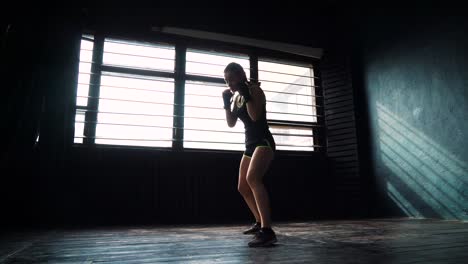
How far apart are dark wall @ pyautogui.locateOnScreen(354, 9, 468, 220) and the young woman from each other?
91.8 inches

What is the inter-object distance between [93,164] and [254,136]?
2.22 metres

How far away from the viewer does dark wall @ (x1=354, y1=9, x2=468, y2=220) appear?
122 inches

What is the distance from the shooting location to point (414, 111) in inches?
139

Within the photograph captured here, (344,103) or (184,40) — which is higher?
(184,40)

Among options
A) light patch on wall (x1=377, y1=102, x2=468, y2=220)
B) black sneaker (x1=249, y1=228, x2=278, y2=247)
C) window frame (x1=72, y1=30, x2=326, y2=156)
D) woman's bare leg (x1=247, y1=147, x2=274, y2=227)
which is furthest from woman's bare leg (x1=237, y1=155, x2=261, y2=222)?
light patch on wall (x1=377, y1=102, x2=468, y2=220)

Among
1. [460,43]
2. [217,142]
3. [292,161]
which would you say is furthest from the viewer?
[292,161]

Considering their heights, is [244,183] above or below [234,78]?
below

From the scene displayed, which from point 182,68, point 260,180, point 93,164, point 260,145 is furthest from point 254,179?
point 182,68

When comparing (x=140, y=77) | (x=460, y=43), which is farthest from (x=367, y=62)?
(x=140, y=77)

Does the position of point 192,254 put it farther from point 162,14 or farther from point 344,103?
point 344,103

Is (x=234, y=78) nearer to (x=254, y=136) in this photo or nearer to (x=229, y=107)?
(x=229, y=107)

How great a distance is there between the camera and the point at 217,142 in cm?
385

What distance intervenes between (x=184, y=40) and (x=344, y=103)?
2.46 m

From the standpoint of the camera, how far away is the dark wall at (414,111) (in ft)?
10.1
